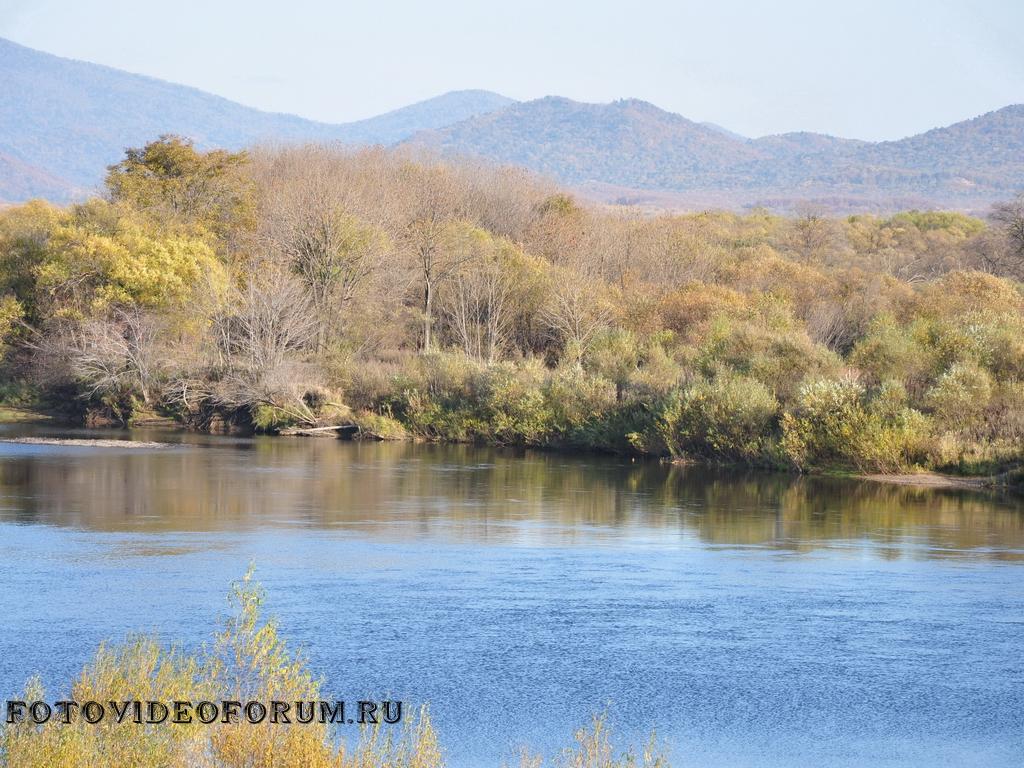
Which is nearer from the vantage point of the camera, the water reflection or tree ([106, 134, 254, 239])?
the water reflection

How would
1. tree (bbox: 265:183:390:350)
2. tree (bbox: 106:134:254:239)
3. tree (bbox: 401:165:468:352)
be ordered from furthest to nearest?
tree (bbox: 106:134:254:239) < tree (bbox: 401:165:468:352) < tree (bbox: 265:183:390:350)

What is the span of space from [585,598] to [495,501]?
1064 cm

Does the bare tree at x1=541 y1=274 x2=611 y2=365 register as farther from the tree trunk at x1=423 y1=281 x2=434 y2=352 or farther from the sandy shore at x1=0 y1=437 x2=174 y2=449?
the sandy shore at x1=0 y1=437 x2=174 y2=449

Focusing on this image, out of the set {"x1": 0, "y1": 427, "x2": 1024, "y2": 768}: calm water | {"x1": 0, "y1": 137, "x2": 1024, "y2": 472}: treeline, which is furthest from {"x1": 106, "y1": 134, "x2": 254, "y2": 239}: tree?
{"x1": 0, "y1": 427, "x2": 1024, "y2": 768}: calm water

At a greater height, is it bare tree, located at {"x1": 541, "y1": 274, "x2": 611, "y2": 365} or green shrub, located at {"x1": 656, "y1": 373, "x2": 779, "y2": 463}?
bare tree, located at {"x1": 541, "y1": 274, "x2": 611, "y2": 365}

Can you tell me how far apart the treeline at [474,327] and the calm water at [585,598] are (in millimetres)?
4029

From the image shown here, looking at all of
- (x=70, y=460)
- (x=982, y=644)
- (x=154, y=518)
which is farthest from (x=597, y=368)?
(x=982, y=644)

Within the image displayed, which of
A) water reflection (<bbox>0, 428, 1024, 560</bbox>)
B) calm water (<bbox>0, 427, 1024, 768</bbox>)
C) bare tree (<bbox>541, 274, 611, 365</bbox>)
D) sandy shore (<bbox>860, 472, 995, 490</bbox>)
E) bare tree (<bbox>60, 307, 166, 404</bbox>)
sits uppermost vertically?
bare tree (<bbox>541, 274, 611, 365</bbox>)

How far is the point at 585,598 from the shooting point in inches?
738

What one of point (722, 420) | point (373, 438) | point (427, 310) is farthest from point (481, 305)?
point (722, 420)

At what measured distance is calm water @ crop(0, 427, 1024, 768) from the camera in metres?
13.4

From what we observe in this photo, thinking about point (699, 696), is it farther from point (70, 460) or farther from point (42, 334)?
point (42, 334)

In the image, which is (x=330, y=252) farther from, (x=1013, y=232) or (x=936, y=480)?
(x=1013, y=232)

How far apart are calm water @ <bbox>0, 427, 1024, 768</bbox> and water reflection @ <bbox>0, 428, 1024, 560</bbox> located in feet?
0.50
